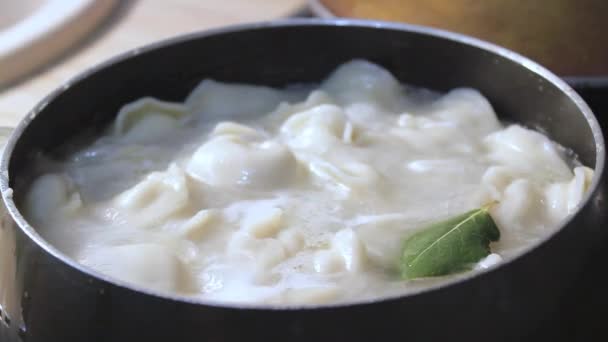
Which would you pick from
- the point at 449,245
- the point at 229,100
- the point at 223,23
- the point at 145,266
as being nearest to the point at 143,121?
the point at 229,100

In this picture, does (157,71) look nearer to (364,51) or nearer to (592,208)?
(364,51)

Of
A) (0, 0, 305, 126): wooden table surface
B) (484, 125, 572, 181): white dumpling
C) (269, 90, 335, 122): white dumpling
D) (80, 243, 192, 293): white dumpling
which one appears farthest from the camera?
(0, 0, 305, 126): wooden table surface

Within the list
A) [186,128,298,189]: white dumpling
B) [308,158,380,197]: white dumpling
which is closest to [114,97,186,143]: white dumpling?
[186,128,298,189]: white dumpling

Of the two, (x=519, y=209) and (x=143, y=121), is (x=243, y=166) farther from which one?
(x=519, y=209)

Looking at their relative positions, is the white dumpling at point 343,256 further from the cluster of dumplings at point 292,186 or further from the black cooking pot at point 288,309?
the black cooking pot at point 288,309

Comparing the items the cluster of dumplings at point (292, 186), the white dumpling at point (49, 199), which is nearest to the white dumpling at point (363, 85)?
the cluster of dumplings at point (292, 186)

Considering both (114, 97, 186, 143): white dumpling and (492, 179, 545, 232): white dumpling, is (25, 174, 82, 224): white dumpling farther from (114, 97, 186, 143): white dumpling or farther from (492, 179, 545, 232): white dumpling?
(492, 179, 545, 232): white dumpling

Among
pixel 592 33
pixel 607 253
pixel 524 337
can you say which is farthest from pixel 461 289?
pixel 592 33
